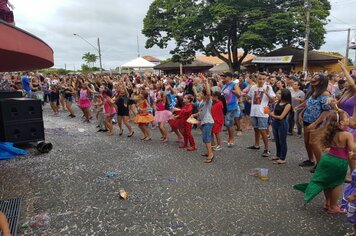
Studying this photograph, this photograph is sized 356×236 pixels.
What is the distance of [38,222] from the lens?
394 cm

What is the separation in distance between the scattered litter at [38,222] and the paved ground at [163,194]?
0.29 feet

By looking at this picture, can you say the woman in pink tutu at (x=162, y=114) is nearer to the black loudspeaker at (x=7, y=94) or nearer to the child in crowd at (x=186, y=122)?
the child in crowd at (x=186, y=122)

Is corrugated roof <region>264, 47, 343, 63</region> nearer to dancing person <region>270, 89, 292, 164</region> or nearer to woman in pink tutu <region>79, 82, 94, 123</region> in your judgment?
woman in pink tutu <region>79, 82, 94, 123</region>

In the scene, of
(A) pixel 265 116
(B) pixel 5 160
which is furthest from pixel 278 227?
(B) pixel 5 160

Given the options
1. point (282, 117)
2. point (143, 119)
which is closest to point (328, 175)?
point (282, 117)

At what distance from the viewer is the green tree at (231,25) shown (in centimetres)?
2825

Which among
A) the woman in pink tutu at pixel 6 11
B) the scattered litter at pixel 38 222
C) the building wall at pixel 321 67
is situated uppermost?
the woman in pink tutu at pixel 6 11

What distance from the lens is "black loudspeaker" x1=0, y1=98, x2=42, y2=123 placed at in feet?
24.7

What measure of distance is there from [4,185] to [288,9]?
98.7ft

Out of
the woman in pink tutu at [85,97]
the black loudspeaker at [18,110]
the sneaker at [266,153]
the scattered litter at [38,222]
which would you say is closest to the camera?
the scattered litter at [38,222]

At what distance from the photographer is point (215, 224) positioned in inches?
150

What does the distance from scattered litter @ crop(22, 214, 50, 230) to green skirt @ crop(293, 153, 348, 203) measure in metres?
3.40

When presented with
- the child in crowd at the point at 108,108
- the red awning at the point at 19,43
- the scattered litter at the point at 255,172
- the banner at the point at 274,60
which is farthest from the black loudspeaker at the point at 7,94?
the banner at the point at 274,60

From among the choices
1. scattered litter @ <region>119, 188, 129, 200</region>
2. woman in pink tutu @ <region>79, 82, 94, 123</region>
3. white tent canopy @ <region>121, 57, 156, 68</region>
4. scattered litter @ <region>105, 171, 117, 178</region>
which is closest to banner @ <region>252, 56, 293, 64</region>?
white tent canopy @ <region>121, 57, 156, 68</region>
